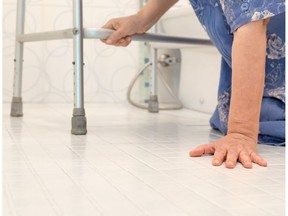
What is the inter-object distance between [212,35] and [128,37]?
243mm

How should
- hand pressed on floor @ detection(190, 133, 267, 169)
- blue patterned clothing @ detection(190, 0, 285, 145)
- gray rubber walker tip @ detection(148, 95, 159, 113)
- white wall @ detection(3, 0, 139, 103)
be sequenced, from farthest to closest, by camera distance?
white wall @ detection(3, 0, 139, 103) < gray rubber walker tip @ detection(148, 95, 159, 113) < blue patterned clothing @ detection(190, 0, 285, 145) < hand pressed on floor @ detection(190, 133, 267, 169)

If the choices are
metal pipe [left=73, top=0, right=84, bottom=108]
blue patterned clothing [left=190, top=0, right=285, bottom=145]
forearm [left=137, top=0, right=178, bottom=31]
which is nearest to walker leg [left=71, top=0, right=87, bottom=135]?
metal pipe [left=73, top=0, right=84, bottom=108]

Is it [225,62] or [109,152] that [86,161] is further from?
[225,62]

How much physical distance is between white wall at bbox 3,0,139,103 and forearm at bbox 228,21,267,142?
4.76ft

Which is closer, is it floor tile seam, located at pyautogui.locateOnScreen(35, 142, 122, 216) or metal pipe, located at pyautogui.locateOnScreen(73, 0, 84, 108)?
floor tile seam, located at pyautogui.locateOnScreen(35, 142, 122, 216)

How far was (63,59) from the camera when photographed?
2.41 meters

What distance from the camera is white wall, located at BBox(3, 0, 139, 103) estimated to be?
235cm

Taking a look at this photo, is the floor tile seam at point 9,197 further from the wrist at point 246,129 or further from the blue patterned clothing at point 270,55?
the blue patterned clothing at point 270,55

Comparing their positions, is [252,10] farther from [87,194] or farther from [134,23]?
[87,194]

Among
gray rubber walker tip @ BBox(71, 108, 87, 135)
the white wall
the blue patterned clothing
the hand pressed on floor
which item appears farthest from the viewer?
the white wall

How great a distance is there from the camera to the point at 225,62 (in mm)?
1385

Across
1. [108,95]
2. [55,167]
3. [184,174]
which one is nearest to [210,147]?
[184,174]

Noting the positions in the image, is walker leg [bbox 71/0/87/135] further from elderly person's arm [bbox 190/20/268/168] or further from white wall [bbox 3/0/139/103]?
white wall [bbox 3/0/139/103]

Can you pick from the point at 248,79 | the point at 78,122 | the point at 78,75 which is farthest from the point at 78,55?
the point at 248,79
